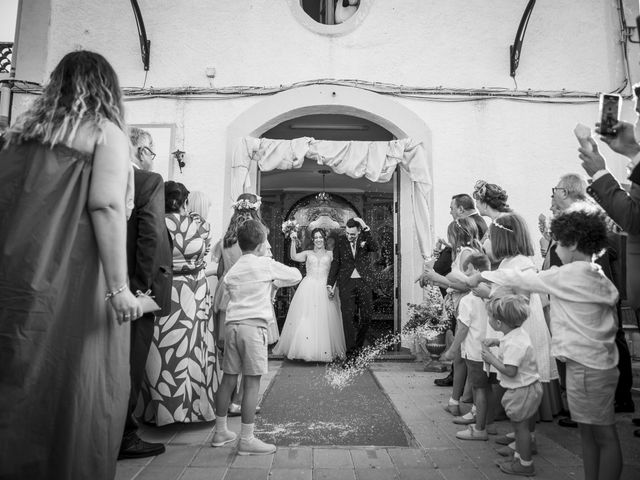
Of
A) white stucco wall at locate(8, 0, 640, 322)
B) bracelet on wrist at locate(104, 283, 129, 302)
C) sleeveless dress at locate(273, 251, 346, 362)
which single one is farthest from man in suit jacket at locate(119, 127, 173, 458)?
white stucco wall at locate(8, 0, 640, 322)

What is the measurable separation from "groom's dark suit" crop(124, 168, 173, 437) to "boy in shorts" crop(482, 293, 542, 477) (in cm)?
215

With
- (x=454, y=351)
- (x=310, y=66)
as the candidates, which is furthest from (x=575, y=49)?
(x=454, y=351)

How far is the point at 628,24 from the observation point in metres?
7.30

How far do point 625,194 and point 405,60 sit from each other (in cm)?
567

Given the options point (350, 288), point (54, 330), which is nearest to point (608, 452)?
point (54, 330)

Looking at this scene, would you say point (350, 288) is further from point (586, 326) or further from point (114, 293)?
point (114, 293)

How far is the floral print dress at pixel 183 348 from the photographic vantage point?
3418 millimetres

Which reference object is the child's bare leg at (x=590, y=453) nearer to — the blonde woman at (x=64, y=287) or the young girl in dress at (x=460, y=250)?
the young girl in dress at (x=460, y=250)

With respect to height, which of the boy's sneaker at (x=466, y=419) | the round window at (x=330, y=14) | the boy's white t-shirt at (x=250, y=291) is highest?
the round window at (x=330, y=14)

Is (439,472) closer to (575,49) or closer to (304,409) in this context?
(304,409)

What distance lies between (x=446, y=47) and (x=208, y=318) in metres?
5.74

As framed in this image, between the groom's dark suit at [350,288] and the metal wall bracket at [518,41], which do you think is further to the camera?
the groom's dark suit at [350,288]

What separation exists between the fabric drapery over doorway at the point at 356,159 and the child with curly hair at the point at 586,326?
4.25 metres

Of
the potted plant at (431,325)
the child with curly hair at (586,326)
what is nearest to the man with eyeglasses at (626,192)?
the child with curly hair at (586,326)
